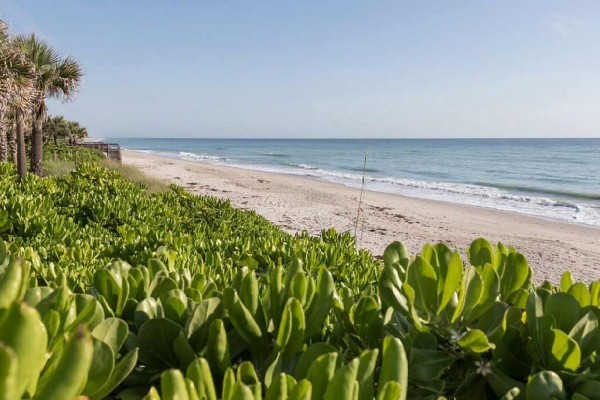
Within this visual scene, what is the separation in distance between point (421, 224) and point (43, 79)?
1545cm

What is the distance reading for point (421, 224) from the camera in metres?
16.7

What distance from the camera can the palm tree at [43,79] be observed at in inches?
673

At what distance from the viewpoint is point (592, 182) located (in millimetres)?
31438

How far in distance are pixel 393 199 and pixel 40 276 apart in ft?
70.9

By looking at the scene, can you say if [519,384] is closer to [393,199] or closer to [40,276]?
[40,276]

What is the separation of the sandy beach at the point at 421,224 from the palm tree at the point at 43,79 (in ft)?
24.5

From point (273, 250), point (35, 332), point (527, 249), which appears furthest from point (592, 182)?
point (35, 332)

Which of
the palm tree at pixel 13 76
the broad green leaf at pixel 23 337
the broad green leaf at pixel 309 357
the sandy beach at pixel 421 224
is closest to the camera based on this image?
the broad green leaf at pixel 23 337

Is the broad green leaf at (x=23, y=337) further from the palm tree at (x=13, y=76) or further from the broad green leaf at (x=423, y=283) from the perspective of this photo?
the palm tree at (x=13, y=76)

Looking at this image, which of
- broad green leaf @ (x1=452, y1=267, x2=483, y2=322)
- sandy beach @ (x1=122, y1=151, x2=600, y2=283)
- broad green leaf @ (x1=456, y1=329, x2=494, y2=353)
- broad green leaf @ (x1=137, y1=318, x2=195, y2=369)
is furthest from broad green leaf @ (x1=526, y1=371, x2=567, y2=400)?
sandy beach @ (x1=122, y1=151, x2=600, y2=283)

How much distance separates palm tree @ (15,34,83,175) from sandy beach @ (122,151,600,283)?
7.46m

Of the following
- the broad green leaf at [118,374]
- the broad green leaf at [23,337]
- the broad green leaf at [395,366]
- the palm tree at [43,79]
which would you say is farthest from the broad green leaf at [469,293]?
the palm tree at [43,79]

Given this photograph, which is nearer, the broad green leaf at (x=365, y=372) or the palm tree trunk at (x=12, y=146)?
the broad green leaf at (x=365, y=372)

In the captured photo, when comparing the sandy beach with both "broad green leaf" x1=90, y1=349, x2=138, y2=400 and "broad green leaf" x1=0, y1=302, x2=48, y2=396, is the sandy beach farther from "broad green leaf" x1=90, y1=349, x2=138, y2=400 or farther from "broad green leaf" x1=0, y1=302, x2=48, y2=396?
"broad green leaf" x1=0, y1=302, x2=48, y2=396
